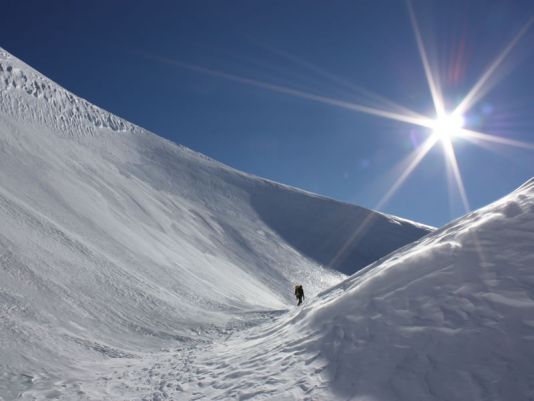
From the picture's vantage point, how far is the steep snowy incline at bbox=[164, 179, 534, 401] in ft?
18.9

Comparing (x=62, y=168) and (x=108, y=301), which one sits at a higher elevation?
(x=62, y=168)

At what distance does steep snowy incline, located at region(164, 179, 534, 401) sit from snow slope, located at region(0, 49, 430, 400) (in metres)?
3.50

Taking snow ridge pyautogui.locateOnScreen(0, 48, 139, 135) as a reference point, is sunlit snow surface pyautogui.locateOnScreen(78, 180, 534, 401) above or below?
below

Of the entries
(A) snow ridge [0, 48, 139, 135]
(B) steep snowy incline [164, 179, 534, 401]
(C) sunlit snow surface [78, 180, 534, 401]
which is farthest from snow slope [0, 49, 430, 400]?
(B) steep snowy incline [164, 179, 534, 401]

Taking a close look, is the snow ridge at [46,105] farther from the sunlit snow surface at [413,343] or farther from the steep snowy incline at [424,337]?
the steep snowy incline at [424,337]

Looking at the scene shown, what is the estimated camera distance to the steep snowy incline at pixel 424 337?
5.77 meters

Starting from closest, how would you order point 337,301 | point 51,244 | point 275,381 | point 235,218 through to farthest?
point 275,381 < point 337,301 < point 51,244 < point 235,218

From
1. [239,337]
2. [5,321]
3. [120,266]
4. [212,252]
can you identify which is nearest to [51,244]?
[120,266]

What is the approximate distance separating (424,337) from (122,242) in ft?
60.0

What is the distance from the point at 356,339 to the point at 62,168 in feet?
88.7

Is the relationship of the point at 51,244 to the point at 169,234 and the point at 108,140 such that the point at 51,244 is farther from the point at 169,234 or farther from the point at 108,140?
the point at 108,140

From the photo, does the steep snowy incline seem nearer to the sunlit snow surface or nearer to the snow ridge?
the sunlit snow surface

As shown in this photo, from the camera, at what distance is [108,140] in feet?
157

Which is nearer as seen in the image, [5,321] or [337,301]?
[337,301]
